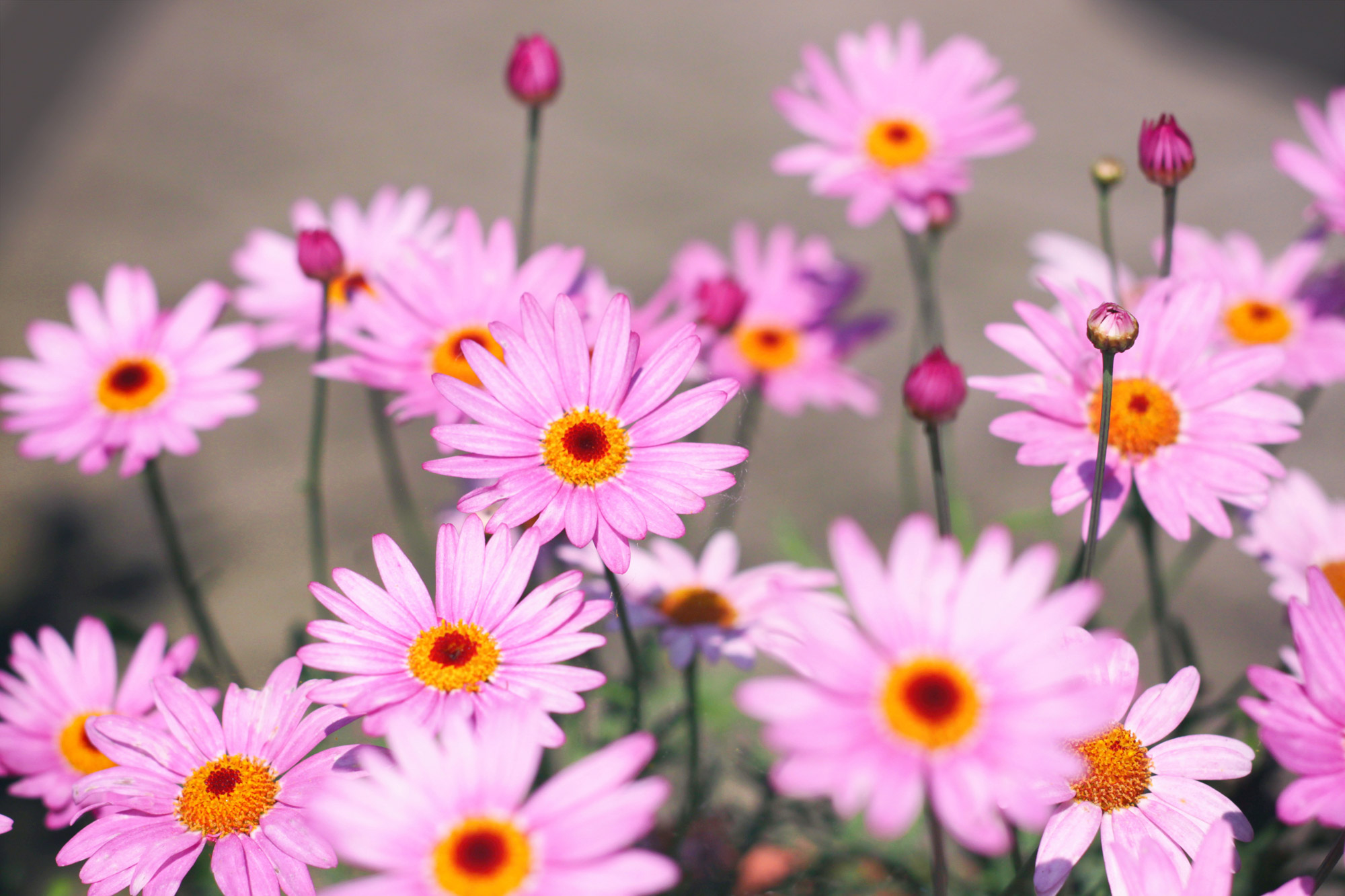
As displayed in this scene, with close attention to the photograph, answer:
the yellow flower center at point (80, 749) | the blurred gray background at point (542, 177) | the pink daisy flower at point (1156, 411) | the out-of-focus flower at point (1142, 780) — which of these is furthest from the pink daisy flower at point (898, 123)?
the yellow flower center at point (80, 749)

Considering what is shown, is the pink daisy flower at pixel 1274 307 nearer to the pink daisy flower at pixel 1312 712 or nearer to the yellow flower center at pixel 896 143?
the yellow flower center at pixel 896 143

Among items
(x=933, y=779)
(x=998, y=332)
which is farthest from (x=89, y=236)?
(x=933, y=779)

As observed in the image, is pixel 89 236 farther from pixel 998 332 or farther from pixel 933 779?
pixel 933 779

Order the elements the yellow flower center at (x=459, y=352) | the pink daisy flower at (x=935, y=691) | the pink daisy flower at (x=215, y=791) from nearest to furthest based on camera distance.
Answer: the pink daisy flower at (x=935, y=691) → the pink daisy flower at (x=215, y=791) → the yellow flower center at (x=459, y=352)

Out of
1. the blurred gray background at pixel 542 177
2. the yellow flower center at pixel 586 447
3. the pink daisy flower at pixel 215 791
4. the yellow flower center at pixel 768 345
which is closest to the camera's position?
the pink daisy flower at pixel 215 791

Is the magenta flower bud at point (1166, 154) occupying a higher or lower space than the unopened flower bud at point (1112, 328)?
higher

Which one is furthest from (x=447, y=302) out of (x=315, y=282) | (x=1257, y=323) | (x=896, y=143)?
(x=1257, y=323)

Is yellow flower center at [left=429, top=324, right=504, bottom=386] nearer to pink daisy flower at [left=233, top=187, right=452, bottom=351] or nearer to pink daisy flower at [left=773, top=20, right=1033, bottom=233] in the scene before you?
pink daisy flower at [left=233, top=187, right=452, bottom=351]
